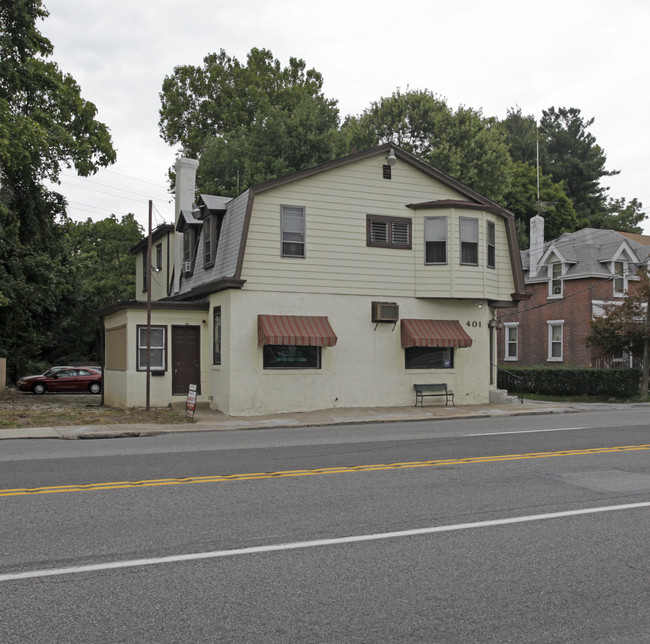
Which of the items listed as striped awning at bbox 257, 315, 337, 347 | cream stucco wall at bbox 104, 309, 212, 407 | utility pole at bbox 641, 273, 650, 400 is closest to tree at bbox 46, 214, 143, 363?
cream stucco wall at bbox 104, 309, 212, 407

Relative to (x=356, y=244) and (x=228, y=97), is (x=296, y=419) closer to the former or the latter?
(x=356, y=244)

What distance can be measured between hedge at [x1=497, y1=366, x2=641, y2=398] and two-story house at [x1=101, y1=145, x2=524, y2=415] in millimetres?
7631

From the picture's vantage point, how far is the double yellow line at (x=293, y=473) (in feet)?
29.8

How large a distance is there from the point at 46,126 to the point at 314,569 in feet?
77.0

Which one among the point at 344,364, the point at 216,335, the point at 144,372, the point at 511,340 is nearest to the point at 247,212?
the point at 216,335

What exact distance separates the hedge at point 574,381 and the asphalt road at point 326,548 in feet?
65.5

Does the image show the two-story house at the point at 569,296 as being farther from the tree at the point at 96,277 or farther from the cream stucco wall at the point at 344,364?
the tree at the point at 96,277

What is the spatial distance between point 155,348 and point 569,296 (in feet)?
77.4

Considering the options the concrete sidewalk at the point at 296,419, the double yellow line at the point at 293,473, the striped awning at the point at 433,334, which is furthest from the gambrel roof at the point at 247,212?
the double yellow line at the point at 293,473

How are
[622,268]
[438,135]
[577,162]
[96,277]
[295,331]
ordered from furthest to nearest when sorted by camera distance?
[577,162] → [96,277] → [438,135] → [622,268] → [295,331]

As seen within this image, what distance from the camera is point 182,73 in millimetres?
52938

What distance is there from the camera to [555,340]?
3766 cm

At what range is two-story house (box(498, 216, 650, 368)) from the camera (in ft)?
119

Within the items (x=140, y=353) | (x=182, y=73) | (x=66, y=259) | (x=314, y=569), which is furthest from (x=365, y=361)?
(x=182, y=73)
